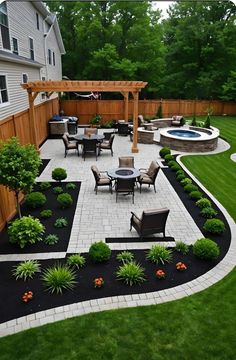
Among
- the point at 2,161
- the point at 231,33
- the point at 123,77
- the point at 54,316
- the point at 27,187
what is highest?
the point at 231,33

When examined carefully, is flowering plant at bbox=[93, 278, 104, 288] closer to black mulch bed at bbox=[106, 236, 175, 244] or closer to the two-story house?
black mulch bed at bbox=[106, 236, 175, 244]

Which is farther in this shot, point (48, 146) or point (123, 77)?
point (123, 77)

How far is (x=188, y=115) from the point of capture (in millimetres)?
31953

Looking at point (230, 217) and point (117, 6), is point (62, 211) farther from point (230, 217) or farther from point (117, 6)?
point (117, 6)

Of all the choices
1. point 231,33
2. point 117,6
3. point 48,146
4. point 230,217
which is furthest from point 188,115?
point 230,217

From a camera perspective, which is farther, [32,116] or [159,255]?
[32,116]

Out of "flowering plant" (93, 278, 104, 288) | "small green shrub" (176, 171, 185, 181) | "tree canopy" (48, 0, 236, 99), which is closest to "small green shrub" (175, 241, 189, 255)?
"flowering plant" (93, 278, 104, 288)

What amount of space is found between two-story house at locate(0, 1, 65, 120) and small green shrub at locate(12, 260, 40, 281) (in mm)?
8226

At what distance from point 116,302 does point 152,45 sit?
31630 mm

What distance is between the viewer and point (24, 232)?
7832 mm

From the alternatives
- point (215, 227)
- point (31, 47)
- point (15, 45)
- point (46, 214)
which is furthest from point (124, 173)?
point (31, 47)

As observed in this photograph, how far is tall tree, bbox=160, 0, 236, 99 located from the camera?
33344 millimetres

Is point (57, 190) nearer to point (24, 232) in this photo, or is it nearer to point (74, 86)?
point (24, 232)

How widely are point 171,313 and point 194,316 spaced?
442 millimetres
